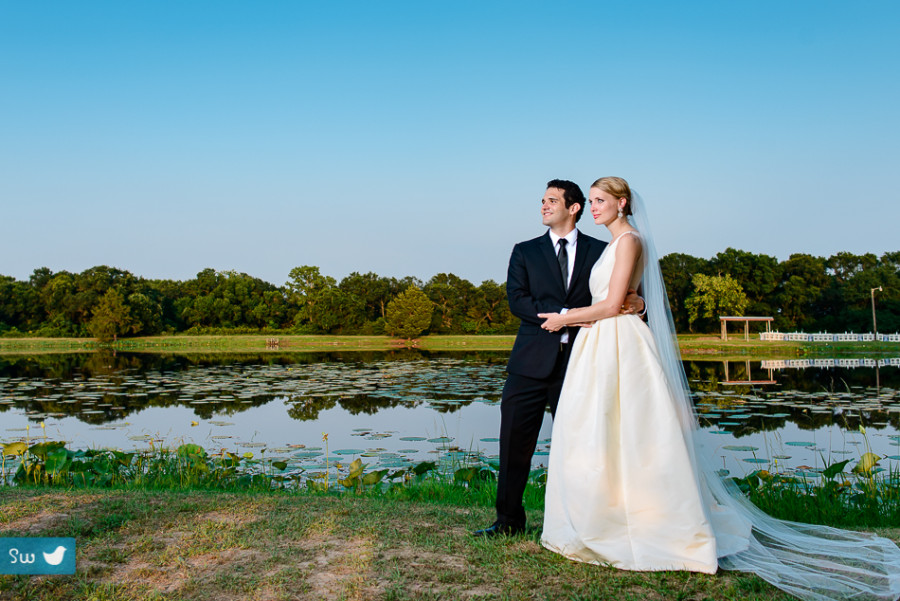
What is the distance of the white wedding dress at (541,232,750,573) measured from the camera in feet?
9.45

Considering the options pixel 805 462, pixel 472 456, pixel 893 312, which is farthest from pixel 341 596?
pixel 893 312

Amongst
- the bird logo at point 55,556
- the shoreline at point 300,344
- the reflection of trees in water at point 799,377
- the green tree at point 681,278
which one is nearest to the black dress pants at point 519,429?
the bird logo at point 55,556

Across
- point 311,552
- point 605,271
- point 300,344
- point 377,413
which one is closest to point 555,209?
point 605,271

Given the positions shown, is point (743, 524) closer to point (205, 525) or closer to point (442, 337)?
point (205, 525)

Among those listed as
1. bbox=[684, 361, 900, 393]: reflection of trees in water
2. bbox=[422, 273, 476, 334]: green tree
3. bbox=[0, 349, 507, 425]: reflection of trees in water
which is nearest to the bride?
bbox=[0, 349, 507, 425]: reflection of trees in water

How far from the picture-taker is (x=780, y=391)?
45.0ft

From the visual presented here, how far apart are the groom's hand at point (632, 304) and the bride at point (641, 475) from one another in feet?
0.18

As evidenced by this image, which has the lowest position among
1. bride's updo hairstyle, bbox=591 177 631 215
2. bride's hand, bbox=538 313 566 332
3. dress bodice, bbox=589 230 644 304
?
bride's hand, bbox=538 313 566 332

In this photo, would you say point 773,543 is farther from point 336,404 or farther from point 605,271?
point 336,404

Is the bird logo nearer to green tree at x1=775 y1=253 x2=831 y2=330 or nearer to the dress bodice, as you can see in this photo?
the dress bodice

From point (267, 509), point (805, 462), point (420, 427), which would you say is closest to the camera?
point (267, 509)

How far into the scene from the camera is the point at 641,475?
2.94 m

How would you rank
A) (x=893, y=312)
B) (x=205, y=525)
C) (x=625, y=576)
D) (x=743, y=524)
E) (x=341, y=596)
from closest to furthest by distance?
1. (x=341, y=596)
2. (x=625, y=576)
3. (x=743, y=524)
4. (x=205, y=525)
5. (x=893, y=312)

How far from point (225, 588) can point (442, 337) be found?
41636mm
